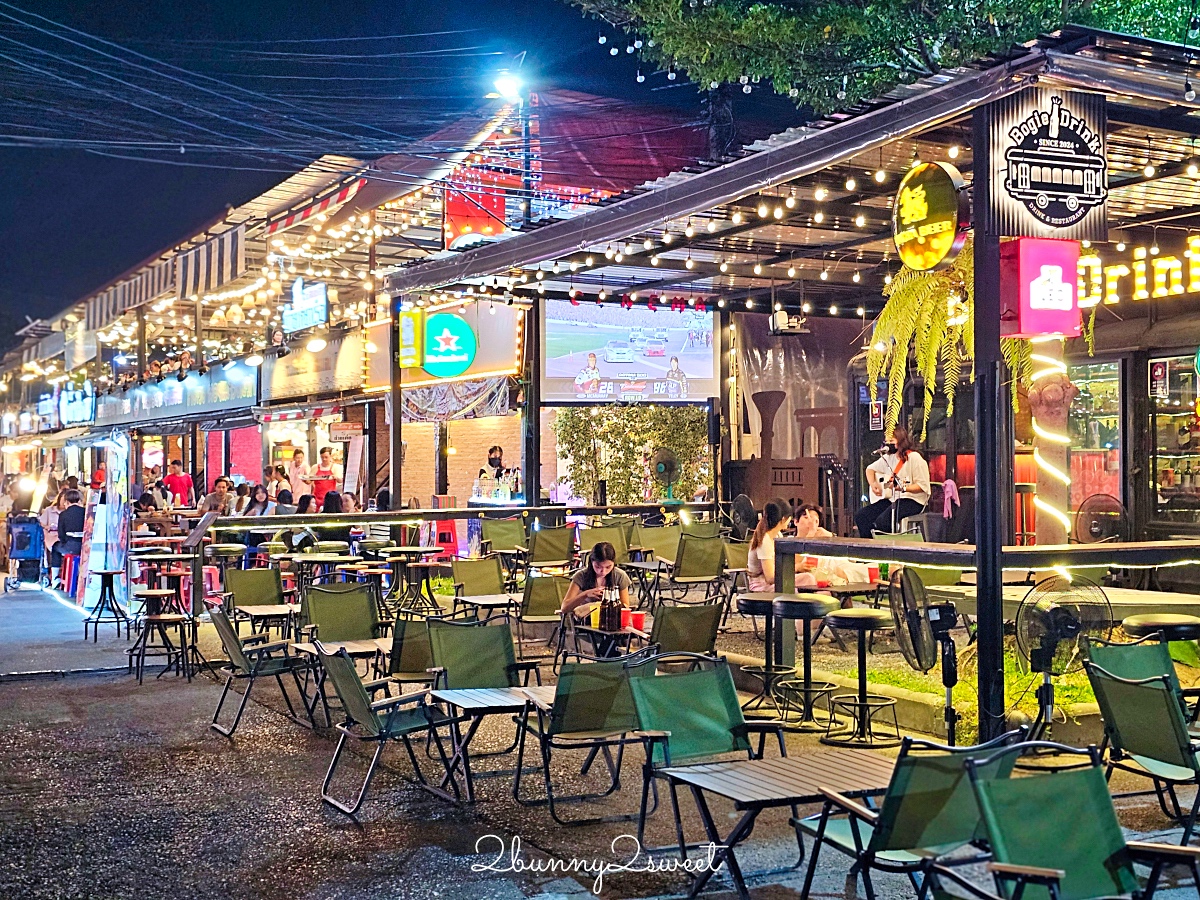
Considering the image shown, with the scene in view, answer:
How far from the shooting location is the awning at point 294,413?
25141 millimetres

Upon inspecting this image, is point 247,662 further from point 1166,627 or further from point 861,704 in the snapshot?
point 1166,627

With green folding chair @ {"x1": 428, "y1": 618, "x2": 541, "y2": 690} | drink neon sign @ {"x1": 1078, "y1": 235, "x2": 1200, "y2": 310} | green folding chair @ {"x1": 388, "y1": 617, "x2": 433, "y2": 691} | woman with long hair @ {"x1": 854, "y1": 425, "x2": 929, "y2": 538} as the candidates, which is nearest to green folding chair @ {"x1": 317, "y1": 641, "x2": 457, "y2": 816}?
green folding chair @ {"x1": 428, "y1": 618, "x2": 541, "y2": 690}

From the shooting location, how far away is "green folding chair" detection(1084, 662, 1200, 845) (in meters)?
5.62

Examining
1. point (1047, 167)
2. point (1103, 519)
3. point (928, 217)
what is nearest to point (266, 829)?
point (928, 217)

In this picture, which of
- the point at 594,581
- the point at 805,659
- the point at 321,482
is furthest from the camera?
the point at 321,482

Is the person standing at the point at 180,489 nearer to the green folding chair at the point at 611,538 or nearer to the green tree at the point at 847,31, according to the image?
the green folding chair at the point at 611,538

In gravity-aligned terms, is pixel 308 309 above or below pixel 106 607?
above

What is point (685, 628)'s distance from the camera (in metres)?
8.19

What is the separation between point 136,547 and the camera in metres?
15.4

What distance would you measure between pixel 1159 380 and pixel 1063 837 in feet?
36.1

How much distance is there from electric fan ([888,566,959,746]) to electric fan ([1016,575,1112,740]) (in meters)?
0.44

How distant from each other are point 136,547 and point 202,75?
801 centimetres

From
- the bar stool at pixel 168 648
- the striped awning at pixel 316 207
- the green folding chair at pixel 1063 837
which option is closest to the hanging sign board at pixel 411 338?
the striped awning at pixel 316 207

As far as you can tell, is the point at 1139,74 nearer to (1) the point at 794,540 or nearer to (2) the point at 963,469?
(1) the point at 794,540
